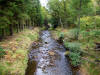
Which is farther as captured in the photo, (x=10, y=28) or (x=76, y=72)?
(x=10, y=28)

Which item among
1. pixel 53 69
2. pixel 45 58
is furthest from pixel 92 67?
pixel 45 58

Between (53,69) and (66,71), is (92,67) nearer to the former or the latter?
(66,71)

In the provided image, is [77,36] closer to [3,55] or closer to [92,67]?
[92,67]

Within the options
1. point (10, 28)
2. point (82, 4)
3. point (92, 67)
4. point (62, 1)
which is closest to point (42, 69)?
point (92, 67)

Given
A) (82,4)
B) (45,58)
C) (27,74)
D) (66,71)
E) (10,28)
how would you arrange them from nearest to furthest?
(27,74) < (66,71) < (45,58) < (82,4) < (10,28)

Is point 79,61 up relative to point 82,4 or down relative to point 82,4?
down

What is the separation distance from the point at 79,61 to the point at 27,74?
5754mm

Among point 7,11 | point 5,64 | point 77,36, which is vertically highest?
point 7,11

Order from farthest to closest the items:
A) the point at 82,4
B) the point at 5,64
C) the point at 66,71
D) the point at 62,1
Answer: the point at 62,1
the point at 82,4
the point at 66,71
the point at 5,64

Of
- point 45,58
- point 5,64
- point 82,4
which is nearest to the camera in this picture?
point 5,64

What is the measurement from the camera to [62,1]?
2884 cm

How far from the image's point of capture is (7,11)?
494 inches

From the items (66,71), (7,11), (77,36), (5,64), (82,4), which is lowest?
(66,71)

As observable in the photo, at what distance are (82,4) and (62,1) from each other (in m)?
15.2
